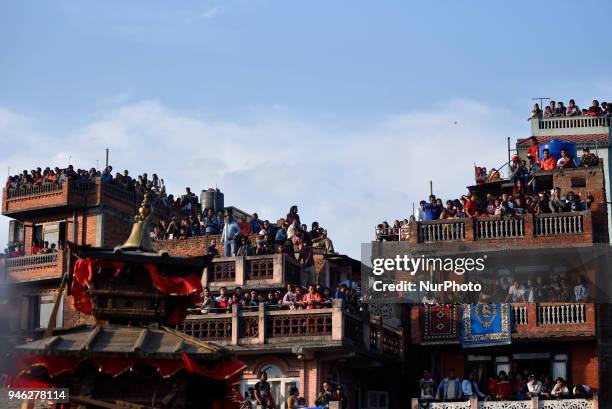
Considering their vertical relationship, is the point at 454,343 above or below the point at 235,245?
below

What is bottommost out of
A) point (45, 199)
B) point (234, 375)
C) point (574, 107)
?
point (234, 375)

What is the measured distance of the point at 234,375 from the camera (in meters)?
29.0

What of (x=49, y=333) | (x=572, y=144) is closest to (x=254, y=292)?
(x=572, y=144)

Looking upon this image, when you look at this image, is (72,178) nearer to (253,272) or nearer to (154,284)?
(253,272)

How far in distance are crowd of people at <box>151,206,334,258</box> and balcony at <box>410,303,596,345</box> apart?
5657 millimetres

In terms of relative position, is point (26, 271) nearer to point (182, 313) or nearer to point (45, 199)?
point (45, 199)

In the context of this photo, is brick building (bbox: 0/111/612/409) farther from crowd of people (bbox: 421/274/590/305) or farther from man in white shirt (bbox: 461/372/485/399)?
man in white shirt (bbox: 461/372/485/399)

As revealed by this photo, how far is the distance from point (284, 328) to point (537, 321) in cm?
891

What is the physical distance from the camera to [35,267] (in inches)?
2459

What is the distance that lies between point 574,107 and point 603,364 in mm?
17633

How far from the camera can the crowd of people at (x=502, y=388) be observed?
4572 cm

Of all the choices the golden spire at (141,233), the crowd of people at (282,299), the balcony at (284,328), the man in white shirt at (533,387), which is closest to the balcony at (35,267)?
the crowd of people at (282,299)

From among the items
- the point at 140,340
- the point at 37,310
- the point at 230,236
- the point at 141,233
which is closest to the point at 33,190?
the point at 37,310

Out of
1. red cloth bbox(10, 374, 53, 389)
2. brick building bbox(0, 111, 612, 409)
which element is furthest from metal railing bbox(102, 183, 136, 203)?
red cloth bbox(10, 374, 53, 389)
